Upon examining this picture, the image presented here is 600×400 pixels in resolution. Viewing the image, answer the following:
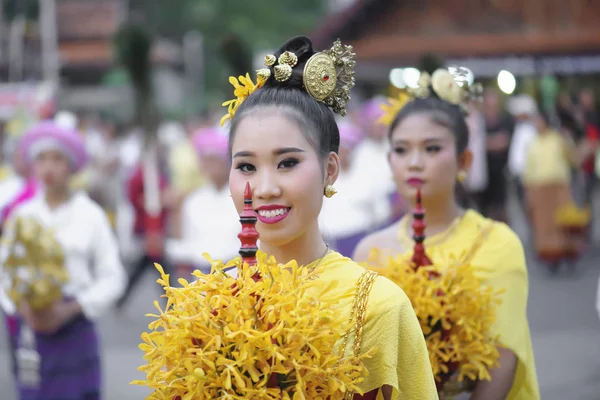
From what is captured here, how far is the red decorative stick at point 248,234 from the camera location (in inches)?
99.7

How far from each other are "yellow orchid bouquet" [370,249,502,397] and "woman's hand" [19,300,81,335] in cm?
234

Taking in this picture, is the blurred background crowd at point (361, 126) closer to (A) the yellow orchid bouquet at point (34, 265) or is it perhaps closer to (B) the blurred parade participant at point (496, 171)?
(B) the blurred parade participant at point (496, 171)

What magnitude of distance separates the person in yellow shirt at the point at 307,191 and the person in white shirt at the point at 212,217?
4573 mm

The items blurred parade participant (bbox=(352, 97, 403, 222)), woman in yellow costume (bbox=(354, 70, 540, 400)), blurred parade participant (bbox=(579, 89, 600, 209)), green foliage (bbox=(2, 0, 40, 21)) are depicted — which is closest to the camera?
woman in yellow costume (bbox=(354, 70, 540, 400))

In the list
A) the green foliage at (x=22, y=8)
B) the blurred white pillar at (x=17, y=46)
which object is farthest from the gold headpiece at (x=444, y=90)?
the blurred white pillar at (x=17, y=46)

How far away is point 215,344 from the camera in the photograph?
2.41 metres

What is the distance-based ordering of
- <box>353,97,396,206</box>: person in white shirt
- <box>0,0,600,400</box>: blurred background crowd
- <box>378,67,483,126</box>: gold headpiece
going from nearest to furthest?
A: <box>378,67,483,126</box>: gold headpiece, <box>0,0,600,400</box>: blurred background crowd, <box>353,97,396,206</box>: person in white shirt

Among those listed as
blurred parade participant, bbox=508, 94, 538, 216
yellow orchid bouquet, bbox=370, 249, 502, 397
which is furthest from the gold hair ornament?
blurred parade participant, bbox=508, 94, 538, 216

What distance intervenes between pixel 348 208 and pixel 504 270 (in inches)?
192

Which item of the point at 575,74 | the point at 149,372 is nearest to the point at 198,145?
the point at 149,372

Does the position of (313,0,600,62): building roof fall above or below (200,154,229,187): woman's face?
above

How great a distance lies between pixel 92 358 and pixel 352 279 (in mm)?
3072

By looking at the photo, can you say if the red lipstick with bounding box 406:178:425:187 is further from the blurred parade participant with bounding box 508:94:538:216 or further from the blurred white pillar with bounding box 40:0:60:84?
the blurred white pillar with bounding box 40:0:60:84

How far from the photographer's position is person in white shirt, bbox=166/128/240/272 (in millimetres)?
7707
